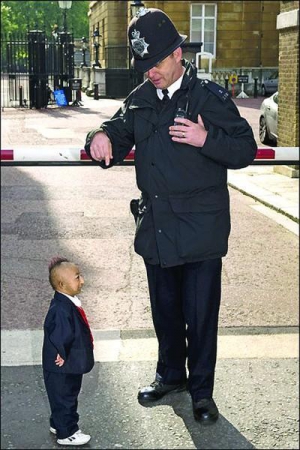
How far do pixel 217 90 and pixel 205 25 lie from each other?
364 mm

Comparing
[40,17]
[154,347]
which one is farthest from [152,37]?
[154,347]

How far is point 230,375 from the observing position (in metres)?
1.77

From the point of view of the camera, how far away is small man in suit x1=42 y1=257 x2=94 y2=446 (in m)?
0.65

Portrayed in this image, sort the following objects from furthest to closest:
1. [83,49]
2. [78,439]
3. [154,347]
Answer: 1. [154,347]
2. [83,49]
3. [78,439]

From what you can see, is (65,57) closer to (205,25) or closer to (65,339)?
(205,25)

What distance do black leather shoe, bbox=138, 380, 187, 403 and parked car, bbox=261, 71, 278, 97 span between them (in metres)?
0.46

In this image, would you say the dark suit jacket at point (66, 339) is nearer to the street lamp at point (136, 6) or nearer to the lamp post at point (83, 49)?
the street lamp at point (136, 6)

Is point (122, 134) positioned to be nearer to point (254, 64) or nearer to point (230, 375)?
point (254, 64)

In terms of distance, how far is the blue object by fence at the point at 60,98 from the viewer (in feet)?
3.20

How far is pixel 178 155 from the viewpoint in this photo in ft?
2.21

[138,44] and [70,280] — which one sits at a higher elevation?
[138,44]

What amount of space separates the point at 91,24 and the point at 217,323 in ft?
2.24

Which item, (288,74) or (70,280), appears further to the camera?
(288,74)

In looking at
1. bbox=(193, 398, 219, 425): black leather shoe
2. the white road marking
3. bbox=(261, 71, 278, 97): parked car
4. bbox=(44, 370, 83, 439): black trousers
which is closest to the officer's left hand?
bbox=(44, 370, 83, 439): black trousers
